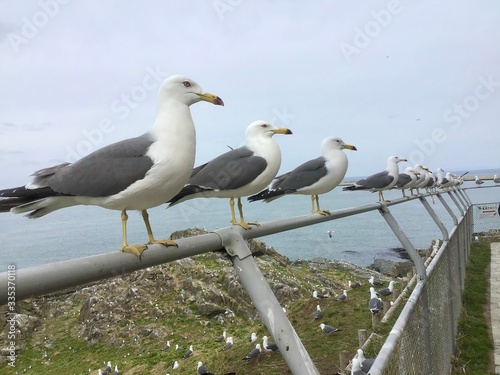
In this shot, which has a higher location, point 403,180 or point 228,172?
point 228,172

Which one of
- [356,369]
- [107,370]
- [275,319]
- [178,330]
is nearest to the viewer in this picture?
[275,319]

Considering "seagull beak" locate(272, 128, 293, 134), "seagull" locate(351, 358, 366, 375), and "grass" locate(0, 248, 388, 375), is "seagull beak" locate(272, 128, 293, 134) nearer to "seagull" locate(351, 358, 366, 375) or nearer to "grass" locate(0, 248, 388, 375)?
"seagull" locate(351, 358, 366, 375)

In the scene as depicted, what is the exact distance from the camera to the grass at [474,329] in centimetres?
660

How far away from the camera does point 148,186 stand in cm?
265

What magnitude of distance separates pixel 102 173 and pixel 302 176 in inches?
155

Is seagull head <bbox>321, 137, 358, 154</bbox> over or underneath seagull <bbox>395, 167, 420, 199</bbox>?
over

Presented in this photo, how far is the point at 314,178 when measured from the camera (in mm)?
6398

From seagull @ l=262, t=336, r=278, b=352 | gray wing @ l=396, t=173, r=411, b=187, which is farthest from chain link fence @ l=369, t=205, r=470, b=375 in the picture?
gray wing @ l=396, t=173, r=411, b=187

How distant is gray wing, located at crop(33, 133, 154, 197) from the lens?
107 inches

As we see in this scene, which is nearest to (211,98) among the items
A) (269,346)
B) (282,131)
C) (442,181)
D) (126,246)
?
(126,246)

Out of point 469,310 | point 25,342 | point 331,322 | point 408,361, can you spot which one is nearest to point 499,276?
point 469,310

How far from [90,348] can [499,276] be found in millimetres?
13069

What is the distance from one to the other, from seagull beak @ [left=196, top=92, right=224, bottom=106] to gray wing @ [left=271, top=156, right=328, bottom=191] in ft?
9.49

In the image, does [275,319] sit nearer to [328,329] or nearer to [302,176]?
[302,176]
